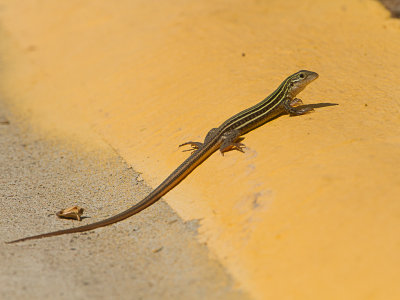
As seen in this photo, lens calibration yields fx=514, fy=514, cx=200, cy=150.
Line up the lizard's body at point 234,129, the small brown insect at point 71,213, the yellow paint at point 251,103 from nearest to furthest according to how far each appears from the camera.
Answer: the yellow paint at point 251,103, the small brown insect at point 71,213, the lizard's body at point 234,129

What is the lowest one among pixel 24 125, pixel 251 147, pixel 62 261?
pixel 24 125

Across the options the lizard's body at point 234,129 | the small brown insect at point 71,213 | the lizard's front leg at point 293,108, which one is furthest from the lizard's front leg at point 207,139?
the small brown insect at point 71,213

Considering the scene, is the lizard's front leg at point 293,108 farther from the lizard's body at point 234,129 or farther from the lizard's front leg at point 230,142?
the lizard's front leg at point 230,142

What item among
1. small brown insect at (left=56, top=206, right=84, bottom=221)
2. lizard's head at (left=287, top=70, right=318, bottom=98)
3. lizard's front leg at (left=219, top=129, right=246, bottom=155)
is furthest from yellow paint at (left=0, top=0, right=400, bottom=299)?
small brown insect at (left=56, top=206, right=84, bottom=221)

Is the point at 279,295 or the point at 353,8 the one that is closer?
the point at 279,295

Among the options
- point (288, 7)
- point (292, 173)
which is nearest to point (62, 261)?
point (292, 173)

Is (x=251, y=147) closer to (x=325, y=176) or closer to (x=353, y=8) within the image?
(x=325, y=176)
